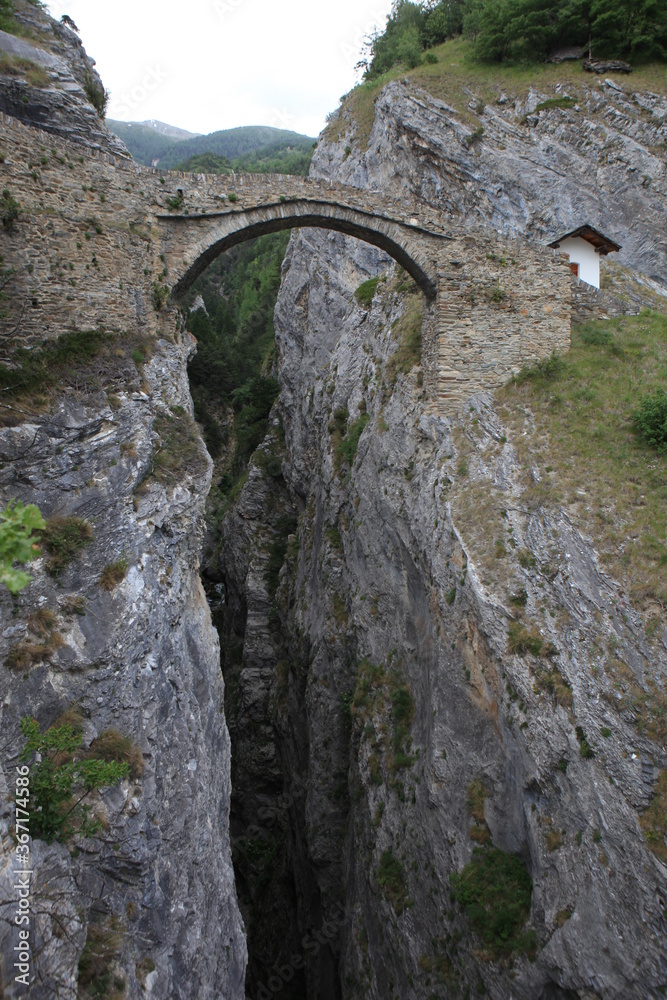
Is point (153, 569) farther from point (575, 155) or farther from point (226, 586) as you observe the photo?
point (575, 155)

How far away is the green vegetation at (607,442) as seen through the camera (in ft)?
35.3

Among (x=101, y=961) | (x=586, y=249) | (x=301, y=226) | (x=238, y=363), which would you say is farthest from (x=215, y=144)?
(x=101, y=961)

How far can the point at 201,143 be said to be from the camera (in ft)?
469

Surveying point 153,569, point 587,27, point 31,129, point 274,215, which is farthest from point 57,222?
point 587,27

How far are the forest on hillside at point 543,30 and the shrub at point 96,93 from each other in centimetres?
1524

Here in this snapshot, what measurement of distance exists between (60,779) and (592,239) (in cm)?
2039

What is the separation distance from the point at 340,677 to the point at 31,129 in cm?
1576

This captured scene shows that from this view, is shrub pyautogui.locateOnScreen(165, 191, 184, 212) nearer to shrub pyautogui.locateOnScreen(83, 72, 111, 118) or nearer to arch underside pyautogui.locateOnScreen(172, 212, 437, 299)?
arch underside pyautogui.locateOnScreen(172, 212, 437, 299)

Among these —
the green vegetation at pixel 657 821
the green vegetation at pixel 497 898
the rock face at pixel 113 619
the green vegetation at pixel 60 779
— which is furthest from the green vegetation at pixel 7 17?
the green vegetation at pixel 497 898

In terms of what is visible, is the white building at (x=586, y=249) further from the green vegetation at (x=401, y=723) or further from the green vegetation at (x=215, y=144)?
the green vegetation at (x=215, y=144)

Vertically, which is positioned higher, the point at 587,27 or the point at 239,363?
the point at 587,27

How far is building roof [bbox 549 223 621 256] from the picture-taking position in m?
18.3

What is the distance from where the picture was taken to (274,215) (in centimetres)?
1384

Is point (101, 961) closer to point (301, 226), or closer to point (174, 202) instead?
point (174, 202)
